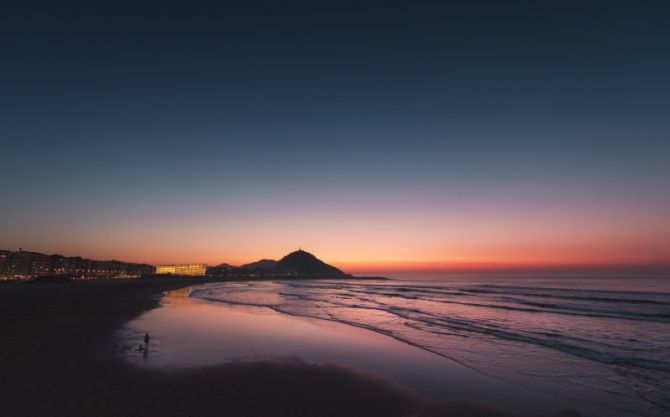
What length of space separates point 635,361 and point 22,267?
18681 cm

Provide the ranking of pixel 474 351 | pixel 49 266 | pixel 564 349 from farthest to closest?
1. pixel 49 266
2. pixel 564 349
3. pixel 474 351

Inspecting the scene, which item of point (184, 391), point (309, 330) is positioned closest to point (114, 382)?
point (184, 391)

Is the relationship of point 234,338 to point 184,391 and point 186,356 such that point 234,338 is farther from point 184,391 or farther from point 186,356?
point 184,391

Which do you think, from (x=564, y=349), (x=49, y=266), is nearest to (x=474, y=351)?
(x=564, y=349)

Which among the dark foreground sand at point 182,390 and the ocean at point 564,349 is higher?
the dark foreground sand at point 182,390

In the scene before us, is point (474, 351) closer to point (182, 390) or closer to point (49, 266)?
point (182, 390)

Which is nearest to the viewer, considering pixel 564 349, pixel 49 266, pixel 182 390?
pixel 182 390

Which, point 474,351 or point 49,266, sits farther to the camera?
point 49,266

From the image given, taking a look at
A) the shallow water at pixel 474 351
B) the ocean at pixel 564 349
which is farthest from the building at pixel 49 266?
the ocean at pixel 564 349

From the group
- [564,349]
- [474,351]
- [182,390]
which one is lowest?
[564,349]

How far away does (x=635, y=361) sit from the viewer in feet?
49.9

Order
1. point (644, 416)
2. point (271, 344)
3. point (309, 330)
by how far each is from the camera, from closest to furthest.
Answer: point (644, 416) → point (271, 344) → point (309, 330)

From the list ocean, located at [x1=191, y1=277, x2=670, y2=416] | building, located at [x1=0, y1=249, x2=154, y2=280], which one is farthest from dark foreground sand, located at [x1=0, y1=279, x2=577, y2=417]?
building, located at [x1=0, y1=249, x2=154, y2=280]

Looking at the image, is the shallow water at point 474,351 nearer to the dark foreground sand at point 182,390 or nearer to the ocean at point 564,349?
the ocean at point 564,349
